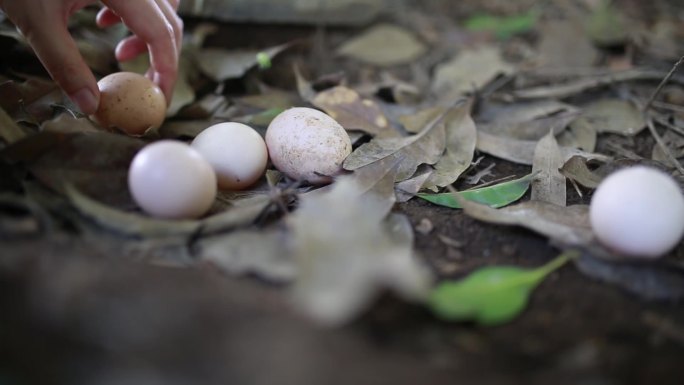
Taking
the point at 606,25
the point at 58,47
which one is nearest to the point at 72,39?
the point at 58,47

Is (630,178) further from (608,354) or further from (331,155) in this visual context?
(331,155)

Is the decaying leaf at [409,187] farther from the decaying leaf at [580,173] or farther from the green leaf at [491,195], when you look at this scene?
the decaying leaf at [580,173]

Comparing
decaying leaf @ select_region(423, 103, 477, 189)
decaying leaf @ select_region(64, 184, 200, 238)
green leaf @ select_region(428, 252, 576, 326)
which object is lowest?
decaying leaf @ select_region(423, 103, 477, 189)

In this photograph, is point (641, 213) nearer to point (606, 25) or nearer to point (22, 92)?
point (22, 92)

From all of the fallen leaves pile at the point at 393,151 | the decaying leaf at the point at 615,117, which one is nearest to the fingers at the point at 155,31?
the fallen leaves pile at the point at 393,151

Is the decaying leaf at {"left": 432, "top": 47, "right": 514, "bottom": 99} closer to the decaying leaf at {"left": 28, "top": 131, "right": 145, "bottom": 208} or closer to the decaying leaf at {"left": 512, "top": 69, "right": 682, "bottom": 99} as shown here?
the decaying leaf at {"left": 512, "top": 69, "right": 682, "bottom": 99}

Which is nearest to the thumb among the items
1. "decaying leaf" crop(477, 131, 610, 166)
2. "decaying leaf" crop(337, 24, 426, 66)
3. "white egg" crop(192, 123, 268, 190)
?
"white egg" crop(192, 123, 268, 190)

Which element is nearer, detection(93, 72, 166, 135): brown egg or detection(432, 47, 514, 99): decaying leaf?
detection(93, 72, 166, 135): brown egg

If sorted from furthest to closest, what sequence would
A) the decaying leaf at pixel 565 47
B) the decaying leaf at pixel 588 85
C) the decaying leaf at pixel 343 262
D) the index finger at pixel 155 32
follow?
1. the decaying leaf at pixel 565 47
2. the decaying leaf at pixel 588 85
3. the index finger at pixel 155 32
4. the decaying leaf at pixel 343 262

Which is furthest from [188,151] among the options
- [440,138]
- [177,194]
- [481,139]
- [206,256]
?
[481,139]
